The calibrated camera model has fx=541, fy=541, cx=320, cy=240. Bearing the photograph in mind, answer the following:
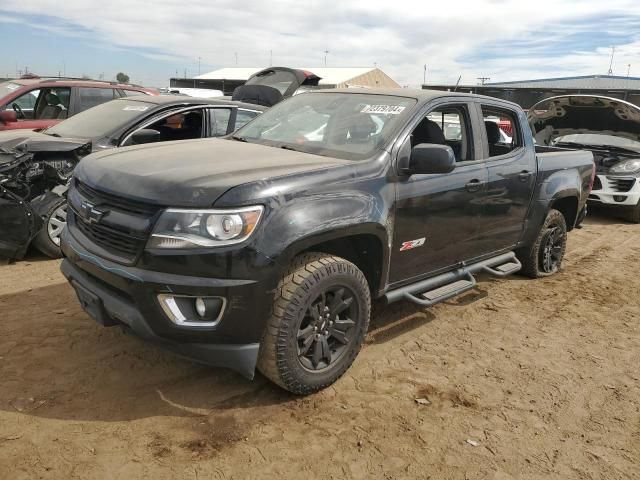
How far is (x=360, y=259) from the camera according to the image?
3510 millimetres

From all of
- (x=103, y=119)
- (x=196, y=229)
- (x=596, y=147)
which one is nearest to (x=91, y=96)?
(x=103, y=119)

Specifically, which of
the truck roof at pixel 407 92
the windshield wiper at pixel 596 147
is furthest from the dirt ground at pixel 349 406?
the windshield wiper at pixel 596 147

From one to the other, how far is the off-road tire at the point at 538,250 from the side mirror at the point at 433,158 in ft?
7.93

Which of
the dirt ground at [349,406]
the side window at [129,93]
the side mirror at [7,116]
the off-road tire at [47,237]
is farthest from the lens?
the side window at [129,93]

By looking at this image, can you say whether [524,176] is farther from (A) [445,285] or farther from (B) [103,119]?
(B) [103,119]

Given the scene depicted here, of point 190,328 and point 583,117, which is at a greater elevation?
point 583,117

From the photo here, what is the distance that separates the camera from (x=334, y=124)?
12.8 ft

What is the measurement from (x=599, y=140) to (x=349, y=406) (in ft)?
27.3

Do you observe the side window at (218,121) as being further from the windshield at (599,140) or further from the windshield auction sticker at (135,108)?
the windshield at (599,140)

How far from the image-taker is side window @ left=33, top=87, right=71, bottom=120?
7.80 meters

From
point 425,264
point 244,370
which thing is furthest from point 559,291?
point 244,370

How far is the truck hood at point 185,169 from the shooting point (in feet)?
8.91

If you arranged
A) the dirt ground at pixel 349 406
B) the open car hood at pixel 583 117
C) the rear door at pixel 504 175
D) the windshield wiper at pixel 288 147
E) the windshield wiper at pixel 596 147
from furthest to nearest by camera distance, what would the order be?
the windshield wiper at pixel 596 147
the open car hood at pixel 583 117
the rear door at pixel 504 175
the windshield wiper at pixel 288 147
the dirt ground at pixel 349 406

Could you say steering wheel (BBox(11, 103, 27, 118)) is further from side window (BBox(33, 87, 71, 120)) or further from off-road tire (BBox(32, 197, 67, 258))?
off-road tire (BBox(32, 197, 67, 258))
